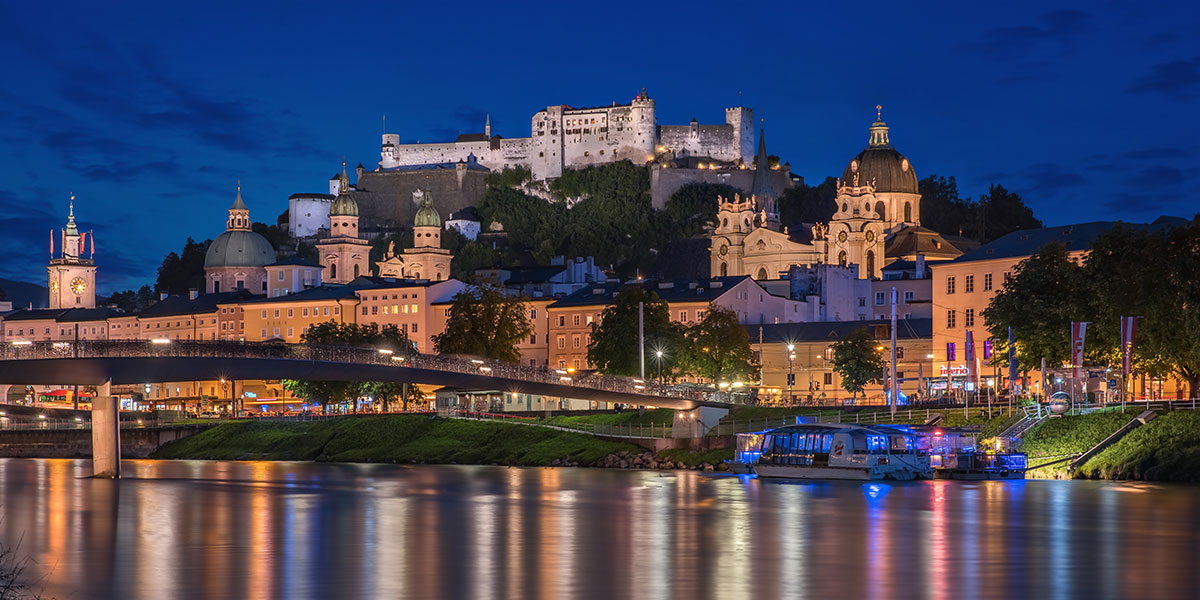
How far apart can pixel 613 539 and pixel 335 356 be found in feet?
106

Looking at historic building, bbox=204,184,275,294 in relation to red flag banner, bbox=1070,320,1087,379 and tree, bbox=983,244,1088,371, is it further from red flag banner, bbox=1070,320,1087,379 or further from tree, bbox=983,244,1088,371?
red flag banner, bbox=1070,320,1087,379

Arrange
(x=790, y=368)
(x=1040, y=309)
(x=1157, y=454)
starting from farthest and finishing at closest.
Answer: (x=790, y=368) < (x=1040, y=309) < (x=1157, y=454)

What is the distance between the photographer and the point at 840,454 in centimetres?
6450

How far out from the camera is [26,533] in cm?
4450

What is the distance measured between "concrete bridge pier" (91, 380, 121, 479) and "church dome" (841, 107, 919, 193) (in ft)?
374

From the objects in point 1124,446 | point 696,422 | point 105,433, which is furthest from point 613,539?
point 696,422

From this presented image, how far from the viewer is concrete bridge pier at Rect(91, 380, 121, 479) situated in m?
69.2

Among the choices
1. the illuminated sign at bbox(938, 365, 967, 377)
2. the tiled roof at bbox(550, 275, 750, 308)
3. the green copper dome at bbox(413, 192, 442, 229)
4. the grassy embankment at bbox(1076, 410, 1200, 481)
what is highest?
the green copper dome at bbox(413, 192, 442, 229)

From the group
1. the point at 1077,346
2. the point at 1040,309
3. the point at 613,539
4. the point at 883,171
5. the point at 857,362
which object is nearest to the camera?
the point at 613,539

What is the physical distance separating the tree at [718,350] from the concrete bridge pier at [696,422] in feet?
73.8

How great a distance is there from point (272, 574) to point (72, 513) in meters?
20.1

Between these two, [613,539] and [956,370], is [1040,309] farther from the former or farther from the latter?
[613,539]

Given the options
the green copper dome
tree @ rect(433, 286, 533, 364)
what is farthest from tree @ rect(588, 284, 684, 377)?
the green copper dome

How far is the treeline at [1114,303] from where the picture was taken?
65562mm
